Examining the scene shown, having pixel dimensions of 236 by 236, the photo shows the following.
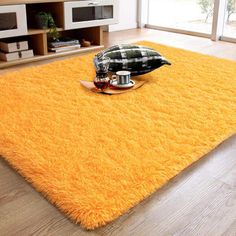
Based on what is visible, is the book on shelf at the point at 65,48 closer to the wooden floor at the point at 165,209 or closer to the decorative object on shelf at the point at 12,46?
the decorative object on shelf at the point at 12,46

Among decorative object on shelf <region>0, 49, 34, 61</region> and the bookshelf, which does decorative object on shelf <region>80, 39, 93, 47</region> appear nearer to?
the bookshelf

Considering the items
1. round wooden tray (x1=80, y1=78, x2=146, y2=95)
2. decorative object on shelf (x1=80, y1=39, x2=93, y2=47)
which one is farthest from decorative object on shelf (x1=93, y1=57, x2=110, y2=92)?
decorative object on shelf (x1=80, y1=39, x2=93, y2=47)

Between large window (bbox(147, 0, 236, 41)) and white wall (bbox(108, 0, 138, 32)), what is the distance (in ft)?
0.71

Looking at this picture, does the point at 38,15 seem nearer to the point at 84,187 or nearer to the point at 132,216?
the point at 84,187

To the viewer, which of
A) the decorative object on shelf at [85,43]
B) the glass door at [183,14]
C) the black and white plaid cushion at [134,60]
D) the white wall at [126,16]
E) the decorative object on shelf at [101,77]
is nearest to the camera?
the decorative object on shelf at [101,77]

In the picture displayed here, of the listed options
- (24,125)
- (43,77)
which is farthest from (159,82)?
(24,125)

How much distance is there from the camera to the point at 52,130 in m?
1.67

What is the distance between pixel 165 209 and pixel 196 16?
3456 mm

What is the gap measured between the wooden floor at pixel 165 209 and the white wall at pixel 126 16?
3.19 meters

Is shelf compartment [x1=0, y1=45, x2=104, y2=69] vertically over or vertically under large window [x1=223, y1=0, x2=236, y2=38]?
under

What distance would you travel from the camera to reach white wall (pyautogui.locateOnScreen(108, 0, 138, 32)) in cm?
433

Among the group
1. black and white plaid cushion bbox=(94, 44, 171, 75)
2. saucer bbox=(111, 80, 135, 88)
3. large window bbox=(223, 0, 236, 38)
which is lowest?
saucer bbox=(111, 80, 135, 88)

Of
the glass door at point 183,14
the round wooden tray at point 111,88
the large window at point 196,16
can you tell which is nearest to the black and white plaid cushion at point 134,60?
the round wooden tray at point 111,88

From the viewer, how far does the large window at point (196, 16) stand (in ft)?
12.3
